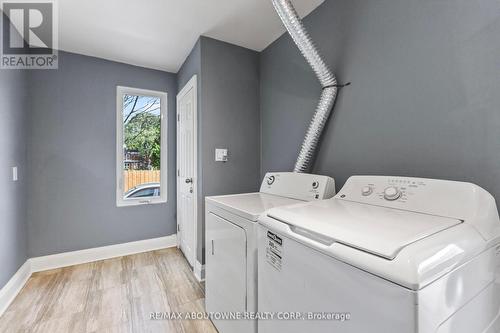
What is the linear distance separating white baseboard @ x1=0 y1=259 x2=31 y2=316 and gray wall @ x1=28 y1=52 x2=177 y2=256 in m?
0.21

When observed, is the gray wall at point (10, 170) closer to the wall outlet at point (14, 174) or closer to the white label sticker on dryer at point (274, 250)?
the wall outlet at point (14, 174)

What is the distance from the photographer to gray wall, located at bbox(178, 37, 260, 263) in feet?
6.97

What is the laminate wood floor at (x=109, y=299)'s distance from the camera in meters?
1.56

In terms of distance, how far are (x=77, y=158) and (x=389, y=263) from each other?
3071 millimetres

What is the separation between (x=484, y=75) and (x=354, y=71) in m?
0.65

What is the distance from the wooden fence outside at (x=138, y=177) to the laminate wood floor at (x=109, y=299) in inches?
36.4

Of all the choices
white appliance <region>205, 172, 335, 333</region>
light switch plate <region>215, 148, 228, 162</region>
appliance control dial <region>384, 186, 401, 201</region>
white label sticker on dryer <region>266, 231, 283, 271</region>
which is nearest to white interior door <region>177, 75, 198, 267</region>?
light switch plate <region>215, 148, 228, 162</region>

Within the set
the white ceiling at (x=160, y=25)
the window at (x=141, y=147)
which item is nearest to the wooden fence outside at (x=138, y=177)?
the window at (x=141, y=147)

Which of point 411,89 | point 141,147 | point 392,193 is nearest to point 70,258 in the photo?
point 141,147

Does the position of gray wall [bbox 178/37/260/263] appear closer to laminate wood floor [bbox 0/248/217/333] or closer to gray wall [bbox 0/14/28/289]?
laminate wood floor [bbox 0/248/217/333]

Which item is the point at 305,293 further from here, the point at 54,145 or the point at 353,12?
the point at 54,145

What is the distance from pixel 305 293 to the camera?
0.76 m

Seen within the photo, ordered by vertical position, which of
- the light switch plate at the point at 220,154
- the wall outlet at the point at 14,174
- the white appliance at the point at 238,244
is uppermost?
the light switch plate at the point at 220,154

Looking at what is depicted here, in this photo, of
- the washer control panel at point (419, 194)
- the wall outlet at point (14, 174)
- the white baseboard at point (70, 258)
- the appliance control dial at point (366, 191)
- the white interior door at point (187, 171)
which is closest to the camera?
the washer control panel at point (419, 194)
